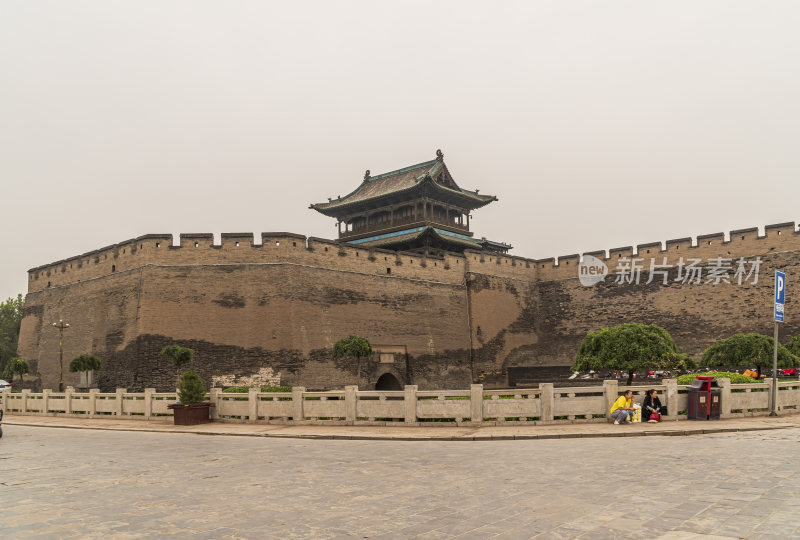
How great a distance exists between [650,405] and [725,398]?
1893 millimetres

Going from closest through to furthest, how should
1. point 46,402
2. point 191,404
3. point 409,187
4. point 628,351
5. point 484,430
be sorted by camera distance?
point 484,430 < point 191,404 < point 628,351 < point 46,402 < point 409,187

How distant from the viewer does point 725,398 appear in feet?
46.5

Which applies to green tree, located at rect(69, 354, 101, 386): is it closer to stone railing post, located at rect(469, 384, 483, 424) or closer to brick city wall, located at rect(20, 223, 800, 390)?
brick city wall, located at rect(20, 223, 800, 390)

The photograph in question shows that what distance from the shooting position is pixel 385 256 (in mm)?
30594

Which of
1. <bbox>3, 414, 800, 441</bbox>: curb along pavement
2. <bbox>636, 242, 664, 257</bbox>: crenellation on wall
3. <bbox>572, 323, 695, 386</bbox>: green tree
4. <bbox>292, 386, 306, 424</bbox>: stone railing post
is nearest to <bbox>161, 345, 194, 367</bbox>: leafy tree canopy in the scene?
<bbox>3, 414, 800, 441</bbox>: curb along pavement

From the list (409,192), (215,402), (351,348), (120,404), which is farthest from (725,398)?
(409,192)

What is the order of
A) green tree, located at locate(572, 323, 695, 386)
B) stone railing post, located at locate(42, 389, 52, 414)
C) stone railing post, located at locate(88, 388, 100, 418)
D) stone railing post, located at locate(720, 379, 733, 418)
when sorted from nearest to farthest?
stone railing post, located at locate(720, 379, 733, 418)
green tree, located at locate(572, 323, 695, 386)
stone railing post, located at locate(88, 388, 100, 418)
stone railing post, located at locate(42, 389, 52, 414)

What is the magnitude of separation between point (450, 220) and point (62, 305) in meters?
22.1

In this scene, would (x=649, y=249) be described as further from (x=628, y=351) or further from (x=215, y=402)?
(x=215, y=402)

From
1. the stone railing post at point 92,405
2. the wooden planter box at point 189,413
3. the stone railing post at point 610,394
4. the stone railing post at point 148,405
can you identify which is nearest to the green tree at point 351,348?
the stone railing post at point 148,405

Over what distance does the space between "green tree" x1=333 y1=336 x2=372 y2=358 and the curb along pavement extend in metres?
9.42

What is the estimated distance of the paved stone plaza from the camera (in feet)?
18.1

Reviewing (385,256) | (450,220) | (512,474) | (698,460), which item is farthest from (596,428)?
(450,220)

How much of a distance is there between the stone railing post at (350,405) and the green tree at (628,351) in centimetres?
850
